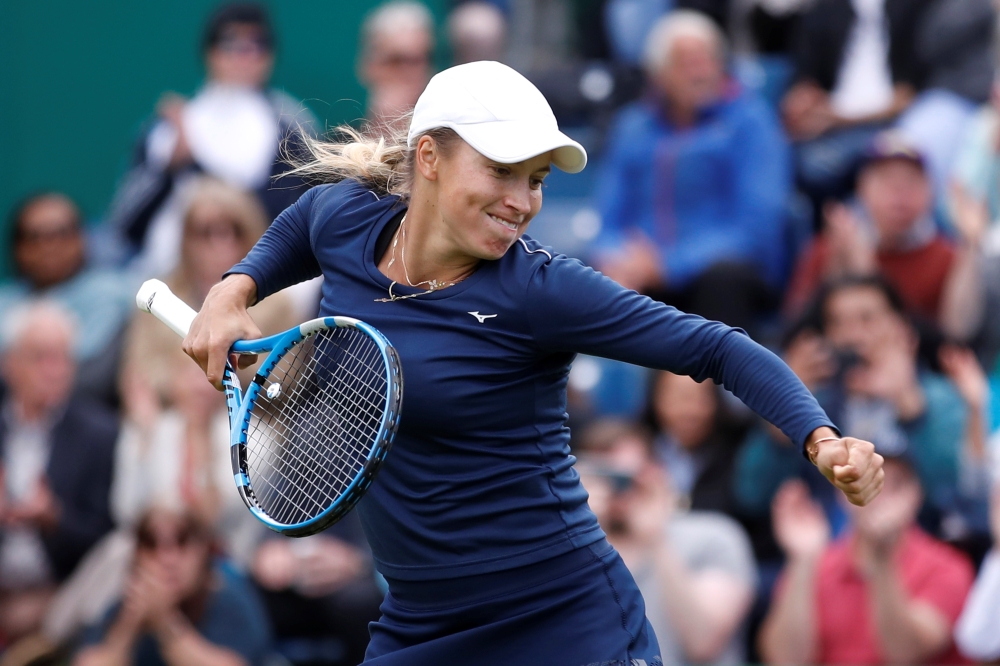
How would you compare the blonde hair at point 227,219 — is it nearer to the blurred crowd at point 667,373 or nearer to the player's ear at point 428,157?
the blurred crowd at point 667,373

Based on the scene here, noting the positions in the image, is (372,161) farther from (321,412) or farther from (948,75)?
(948,75)

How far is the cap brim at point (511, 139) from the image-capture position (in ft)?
8.88

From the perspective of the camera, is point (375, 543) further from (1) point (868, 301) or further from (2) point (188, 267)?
(2) point (188, 267)

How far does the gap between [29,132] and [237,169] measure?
2.29 m

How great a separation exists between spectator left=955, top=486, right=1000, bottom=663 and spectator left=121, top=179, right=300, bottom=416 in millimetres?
3582

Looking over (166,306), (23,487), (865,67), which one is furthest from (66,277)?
(166,306)

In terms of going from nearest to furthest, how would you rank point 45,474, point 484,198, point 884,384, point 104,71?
point 484,198 → point 884,384 → point 45,474 → point 104,71

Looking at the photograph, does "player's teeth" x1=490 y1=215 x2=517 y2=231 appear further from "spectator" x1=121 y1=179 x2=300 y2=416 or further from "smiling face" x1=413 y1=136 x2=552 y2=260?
"spectator" x1=121 y1=179 x2=300 y2=416

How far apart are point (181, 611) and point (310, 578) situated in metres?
0.56

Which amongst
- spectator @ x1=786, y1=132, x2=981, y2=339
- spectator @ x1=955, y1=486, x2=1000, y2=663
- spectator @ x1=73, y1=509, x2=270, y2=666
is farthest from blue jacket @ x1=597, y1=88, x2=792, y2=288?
spectator @ x1=73, y1=509, x2=270, y2=666

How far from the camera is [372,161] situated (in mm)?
3201

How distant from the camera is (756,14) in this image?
26.7ft

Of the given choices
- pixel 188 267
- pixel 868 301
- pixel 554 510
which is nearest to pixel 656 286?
pixel 868 301

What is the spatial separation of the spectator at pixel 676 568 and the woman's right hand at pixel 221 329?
2.69 m
